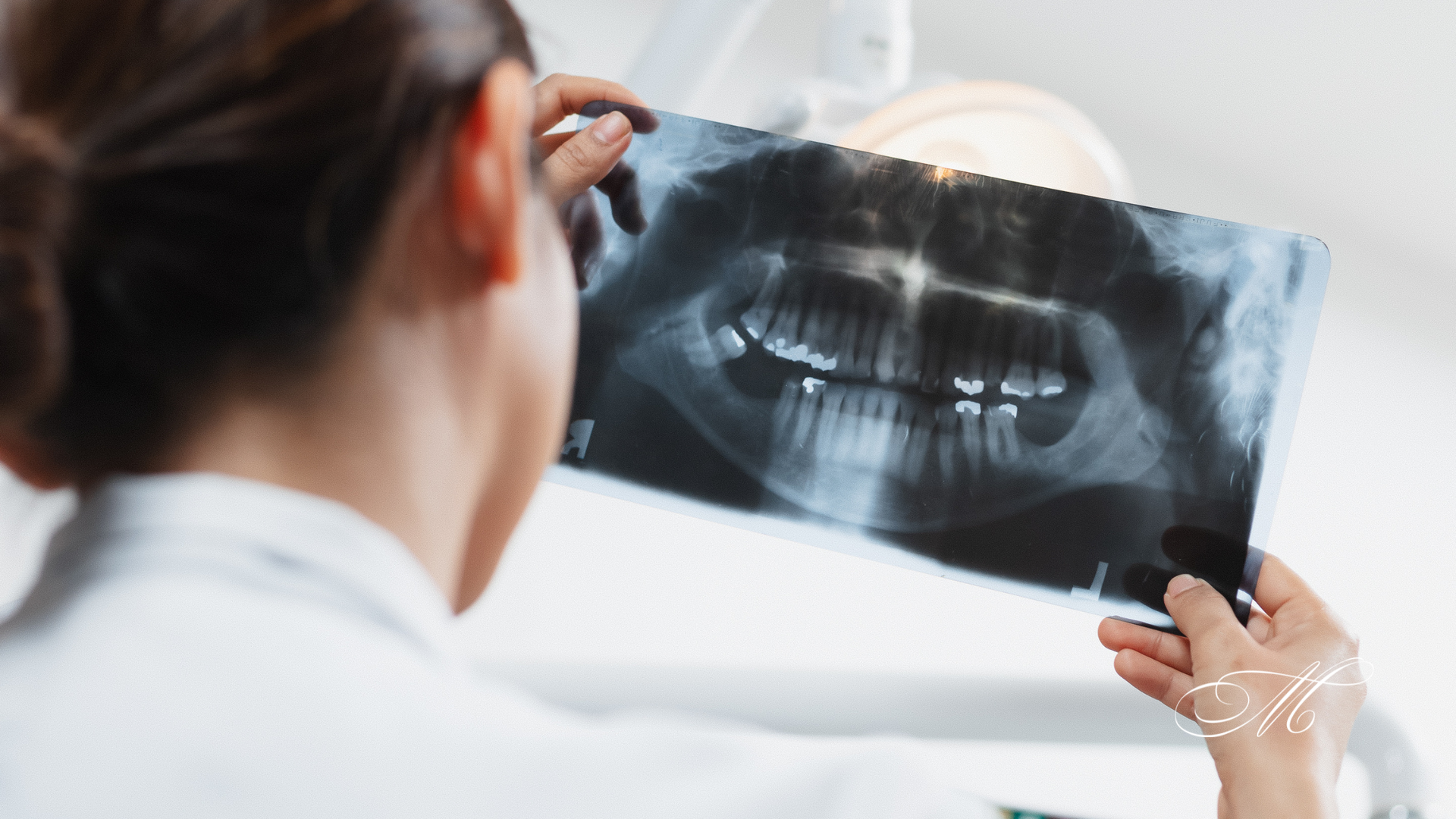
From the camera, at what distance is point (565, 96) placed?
631mm

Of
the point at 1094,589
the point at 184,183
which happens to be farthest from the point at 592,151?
the point at 1094,589

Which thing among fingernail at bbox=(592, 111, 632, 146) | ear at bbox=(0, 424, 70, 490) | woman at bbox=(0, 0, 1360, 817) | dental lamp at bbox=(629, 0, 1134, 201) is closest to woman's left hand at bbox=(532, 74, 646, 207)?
fingernail at bbox=(592, 111, 632, 146)

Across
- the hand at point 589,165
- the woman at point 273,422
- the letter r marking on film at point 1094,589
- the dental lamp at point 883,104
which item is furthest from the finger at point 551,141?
the letter r marking on film at point 1094,589

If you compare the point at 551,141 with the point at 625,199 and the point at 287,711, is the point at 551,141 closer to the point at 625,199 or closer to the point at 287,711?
the point at 625,199

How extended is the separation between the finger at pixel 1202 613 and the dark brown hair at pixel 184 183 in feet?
1.71

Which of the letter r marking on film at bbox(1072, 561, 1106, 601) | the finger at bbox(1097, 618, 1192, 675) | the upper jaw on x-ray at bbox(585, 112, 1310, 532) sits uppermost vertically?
the upper jaw on x-ray at bbox(585, 112, 1310, 532)

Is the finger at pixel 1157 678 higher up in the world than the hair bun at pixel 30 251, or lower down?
lower down

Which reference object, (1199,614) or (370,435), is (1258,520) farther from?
(370,435)

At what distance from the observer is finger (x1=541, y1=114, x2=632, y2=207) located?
588 mm

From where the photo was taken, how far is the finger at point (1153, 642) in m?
0.59

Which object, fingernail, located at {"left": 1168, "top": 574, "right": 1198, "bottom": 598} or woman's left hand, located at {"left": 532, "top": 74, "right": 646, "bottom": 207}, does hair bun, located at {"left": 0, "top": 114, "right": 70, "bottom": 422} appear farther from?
fingernail, located at {"left": 1168, "top": 574, "right": 1198, "bottom": 598}

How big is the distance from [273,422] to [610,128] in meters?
0.33

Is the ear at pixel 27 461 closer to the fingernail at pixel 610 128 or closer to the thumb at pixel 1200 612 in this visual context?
the fingernail at pixel 610 128

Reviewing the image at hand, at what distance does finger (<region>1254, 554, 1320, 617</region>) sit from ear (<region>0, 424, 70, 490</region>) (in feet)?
2.19
